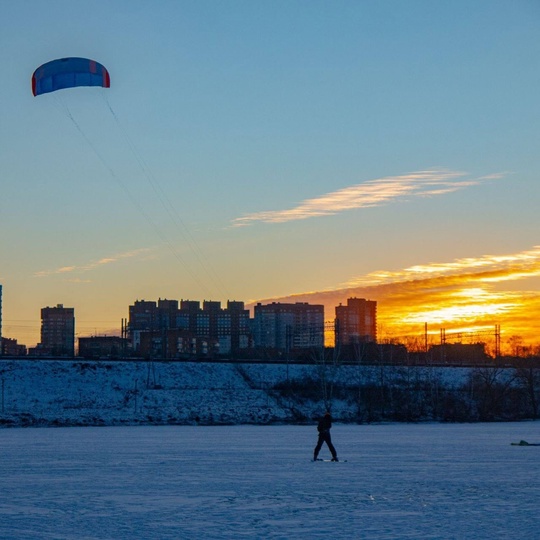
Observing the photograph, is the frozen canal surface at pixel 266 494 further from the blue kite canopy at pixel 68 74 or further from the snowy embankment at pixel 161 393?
the snowy embankment at pixel 161 393

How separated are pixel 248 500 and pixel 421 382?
86.8 m

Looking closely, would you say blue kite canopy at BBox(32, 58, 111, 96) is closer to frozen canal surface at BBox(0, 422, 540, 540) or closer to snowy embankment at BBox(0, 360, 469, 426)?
frozen canal surface at BBox(0, 422, 540, 540)

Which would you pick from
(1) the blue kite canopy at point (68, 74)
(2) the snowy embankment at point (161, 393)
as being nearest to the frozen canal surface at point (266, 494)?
(1) the blue kite canopy at point (68, 74)

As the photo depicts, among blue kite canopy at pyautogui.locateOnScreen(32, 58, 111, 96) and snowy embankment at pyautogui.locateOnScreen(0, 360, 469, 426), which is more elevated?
blue kite canopy at pyautogui.locateOnScreen(32, 58, 111, 96)

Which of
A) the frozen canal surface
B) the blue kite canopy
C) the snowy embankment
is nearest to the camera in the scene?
the frozen canal surface

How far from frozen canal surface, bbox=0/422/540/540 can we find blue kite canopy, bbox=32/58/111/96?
19.2m

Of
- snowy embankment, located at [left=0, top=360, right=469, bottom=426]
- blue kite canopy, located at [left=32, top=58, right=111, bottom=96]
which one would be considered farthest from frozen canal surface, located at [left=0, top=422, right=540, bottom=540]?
snowy embankment, located at [left=0, top=360, right=469, bottom=426]

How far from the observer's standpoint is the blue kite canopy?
49875 millimetres

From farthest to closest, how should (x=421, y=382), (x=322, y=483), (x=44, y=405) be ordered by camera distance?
(x=421, y=382)
(x=44, y=405)
(x=322, y=483)

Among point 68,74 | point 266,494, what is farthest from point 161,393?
point 266,494

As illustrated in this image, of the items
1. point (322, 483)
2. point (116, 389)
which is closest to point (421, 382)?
point (116, 389)

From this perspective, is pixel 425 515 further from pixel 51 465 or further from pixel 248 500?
pixel 51 465

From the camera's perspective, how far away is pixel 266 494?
24.5 m

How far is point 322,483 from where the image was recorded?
89.9 feet
